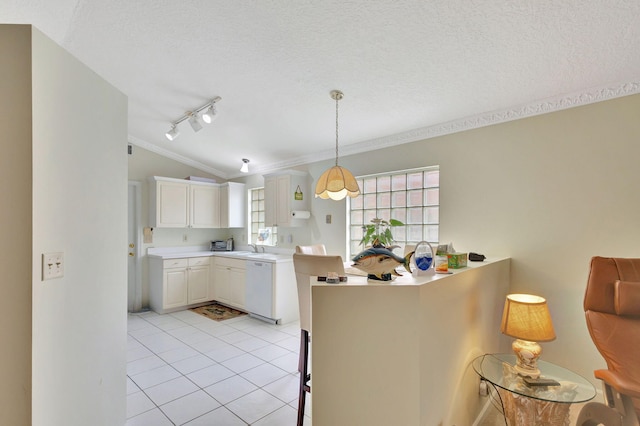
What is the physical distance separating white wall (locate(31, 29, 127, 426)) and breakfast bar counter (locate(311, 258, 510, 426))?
1241 mm

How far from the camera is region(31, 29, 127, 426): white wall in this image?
4.61 ft

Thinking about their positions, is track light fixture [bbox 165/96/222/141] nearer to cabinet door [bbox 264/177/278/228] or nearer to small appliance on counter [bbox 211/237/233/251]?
cabinet door [bbox 264/177/278/228]

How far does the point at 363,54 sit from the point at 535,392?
253 cm

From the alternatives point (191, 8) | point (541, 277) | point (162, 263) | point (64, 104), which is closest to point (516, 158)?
point (541, 277)

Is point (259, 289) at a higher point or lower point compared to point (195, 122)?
lower

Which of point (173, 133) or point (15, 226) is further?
point (173, 133)

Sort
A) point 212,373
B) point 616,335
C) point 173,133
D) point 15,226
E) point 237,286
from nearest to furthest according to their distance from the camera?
1. point 15,226
2. point 616,335
3. point 212,373
4. point 173,133
5. point 237,286

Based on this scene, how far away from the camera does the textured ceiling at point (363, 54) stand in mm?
1955

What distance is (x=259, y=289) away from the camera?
4445mm

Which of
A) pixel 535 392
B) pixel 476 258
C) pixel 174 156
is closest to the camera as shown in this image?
pixel 535 392

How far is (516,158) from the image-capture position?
291 cm

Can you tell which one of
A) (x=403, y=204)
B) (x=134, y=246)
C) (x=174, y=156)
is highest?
(x=174, y=156)

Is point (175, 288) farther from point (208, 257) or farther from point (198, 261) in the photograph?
point (208, 257)

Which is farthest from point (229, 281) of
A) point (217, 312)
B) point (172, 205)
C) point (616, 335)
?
point (616, 335)
